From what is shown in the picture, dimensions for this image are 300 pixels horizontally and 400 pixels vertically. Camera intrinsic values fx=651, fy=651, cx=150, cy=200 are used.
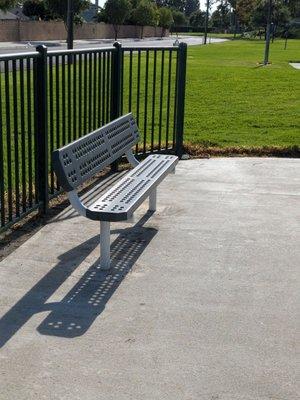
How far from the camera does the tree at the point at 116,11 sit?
62.8 metres

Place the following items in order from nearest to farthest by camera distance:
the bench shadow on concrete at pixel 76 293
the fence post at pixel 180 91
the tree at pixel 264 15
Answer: the bench shadow on concrete at pixel 76 293 < the fence post at pixel 180 91 < the tree at pixel 264 15

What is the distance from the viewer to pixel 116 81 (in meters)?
6.73

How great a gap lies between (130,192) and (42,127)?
1.00 metres

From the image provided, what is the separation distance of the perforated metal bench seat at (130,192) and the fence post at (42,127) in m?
0.71

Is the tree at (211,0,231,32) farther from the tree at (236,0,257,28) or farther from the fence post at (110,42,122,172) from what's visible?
the fence post at (110,42,122,172)

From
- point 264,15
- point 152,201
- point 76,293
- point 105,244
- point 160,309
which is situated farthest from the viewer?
point 264,15

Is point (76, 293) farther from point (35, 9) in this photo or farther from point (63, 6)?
point (35, 9)

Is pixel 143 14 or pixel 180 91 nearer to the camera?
pixel 180 91

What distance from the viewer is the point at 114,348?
3299 mm

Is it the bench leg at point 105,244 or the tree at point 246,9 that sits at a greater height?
the tree at point 246,9

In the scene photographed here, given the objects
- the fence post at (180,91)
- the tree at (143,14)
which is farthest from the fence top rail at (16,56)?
the tree at (143,14)

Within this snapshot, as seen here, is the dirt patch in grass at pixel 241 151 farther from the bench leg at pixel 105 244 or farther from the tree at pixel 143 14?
the tree at pixel 143 14

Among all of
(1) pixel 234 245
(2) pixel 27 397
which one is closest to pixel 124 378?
(2) pixel 27 397

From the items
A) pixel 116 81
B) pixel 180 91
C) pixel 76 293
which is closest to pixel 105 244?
pixel 76 293
